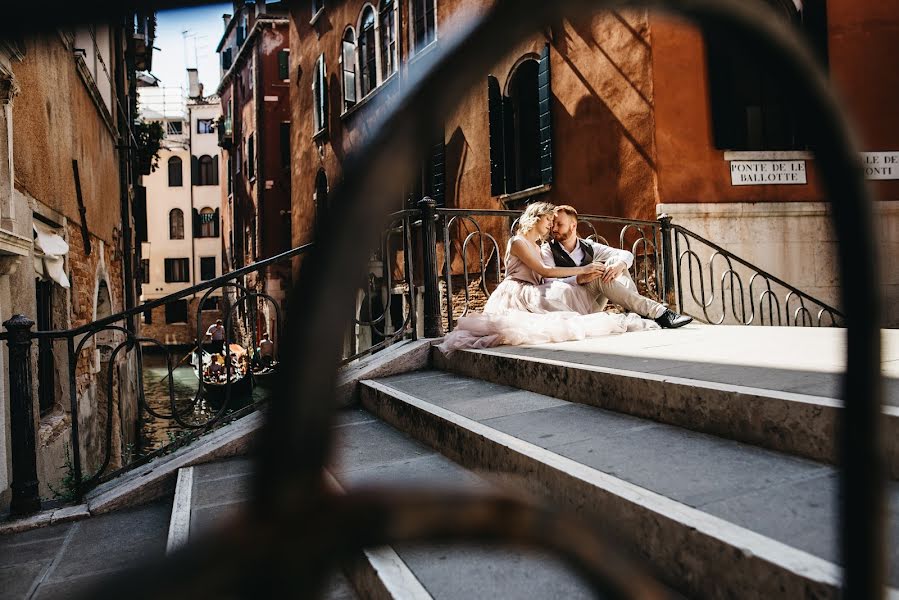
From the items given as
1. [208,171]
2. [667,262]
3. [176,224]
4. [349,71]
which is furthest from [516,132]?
[176,224]

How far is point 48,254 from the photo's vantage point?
233 inches

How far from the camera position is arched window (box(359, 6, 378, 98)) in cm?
1417

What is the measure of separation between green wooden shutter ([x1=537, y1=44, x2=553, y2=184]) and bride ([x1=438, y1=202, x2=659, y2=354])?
11.5ft

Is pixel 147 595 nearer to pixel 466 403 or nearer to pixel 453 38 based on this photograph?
pixel 453 38

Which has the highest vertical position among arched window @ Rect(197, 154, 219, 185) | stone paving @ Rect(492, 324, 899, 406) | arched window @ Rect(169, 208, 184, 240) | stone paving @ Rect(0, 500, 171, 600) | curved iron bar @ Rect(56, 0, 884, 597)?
arched window @ Rect(197, 154, 219, 185)

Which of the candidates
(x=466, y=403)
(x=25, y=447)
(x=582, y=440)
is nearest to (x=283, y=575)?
(x=582, y=440)

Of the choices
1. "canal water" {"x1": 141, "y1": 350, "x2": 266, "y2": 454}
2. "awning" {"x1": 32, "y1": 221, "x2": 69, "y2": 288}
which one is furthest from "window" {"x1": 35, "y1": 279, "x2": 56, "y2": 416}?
"canal water" {"x1": 141, "y1": 350, "x2": 266, "y2": 454}

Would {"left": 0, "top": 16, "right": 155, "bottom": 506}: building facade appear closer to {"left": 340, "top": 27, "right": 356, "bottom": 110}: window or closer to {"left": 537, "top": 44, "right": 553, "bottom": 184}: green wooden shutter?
{"left": 340, "top": 27, "right": 356, "bottom": 110}: window

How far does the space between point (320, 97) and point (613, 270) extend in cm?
1267

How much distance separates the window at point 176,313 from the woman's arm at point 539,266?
1309 inches

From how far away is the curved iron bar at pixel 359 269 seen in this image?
332mm

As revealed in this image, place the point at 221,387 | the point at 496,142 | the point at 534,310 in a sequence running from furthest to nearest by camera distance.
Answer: the point at 221,387 < the point at 496,142 < the point at 534,310

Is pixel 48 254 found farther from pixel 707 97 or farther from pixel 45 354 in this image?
pixel 707 97

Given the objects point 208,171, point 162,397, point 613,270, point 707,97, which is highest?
point 208,171
